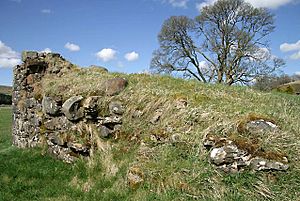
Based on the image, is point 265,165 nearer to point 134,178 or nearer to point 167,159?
point 167,159

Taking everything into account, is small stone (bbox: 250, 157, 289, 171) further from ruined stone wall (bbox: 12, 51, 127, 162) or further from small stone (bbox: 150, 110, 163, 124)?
ruined stone wall (bbox: 12, 51, 127, 162)

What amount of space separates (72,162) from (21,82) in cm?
444

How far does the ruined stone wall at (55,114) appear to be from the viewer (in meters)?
7.31

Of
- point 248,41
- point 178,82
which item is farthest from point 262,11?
point 178,82

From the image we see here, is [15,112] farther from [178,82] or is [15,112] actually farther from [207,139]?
[207,139]

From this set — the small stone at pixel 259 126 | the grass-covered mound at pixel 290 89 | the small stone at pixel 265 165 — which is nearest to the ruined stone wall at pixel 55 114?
the small stone at pixel 259 126

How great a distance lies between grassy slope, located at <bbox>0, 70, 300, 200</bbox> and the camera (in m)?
4.60

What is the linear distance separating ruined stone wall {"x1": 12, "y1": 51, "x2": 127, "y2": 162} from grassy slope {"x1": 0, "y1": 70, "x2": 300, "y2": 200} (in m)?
0.36

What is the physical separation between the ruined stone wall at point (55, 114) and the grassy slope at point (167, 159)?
358 millimetres

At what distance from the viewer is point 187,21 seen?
3397 centimetres

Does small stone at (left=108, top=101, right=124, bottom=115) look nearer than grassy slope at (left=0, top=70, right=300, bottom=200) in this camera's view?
No

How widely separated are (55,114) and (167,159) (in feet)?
14.3

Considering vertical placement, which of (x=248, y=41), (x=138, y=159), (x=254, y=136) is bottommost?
(x=138, y=159)

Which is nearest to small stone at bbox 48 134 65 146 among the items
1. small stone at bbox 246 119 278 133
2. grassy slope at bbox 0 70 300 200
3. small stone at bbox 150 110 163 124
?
grassy slope at bbox 0 70 300 200
